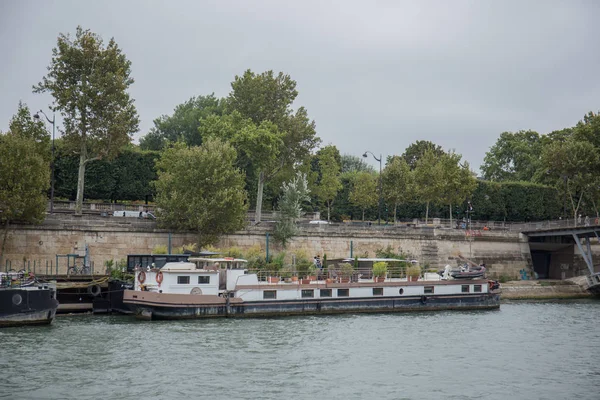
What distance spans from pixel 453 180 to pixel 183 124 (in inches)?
1351

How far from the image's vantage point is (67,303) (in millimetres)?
40906

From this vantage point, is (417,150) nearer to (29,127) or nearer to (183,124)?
(183,124)

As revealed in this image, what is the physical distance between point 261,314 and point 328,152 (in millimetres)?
37309

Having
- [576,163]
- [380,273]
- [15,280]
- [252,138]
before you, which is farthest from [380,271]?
[576,163]

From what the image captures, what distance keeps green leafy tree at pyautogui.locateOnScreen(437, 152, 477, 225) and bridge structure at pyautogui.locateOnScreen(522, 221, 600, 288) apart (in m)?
7.44

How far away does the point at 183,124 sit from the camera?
86250mm

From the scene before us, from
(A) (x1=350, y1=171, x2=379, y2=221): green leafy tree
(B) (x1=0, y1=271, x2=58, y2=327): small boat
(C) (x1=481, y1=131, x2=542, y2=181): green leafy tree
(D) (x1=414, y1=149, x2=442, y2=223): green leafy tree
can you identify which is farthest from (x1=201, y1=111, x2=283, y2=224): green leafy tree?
(C) (x1=481, y1=131, x2=542, y2=181): green leafy tree

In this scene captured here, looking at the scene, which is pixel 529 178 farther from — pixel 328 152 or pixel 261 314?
pixel 261 314

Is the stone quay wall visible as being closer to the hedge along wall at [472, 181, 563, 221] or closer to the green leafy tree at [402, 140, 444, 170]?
the hedge along wall at [472, 181, 563, 221]

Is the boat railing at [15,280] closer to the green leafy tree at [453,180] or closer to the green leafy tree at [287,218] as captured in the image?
the green leafy tree at [287,218]

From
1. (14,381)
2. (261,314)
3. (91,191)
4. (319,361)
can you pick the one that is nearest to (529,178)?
(91,191)

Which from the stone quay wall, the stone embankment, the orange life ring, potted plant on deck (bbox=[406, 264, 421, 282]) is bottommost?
the stone embankment

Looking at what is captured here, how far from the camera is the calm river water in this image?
78.0 ft

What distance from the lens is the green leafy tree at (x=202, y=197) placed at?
5066cm
